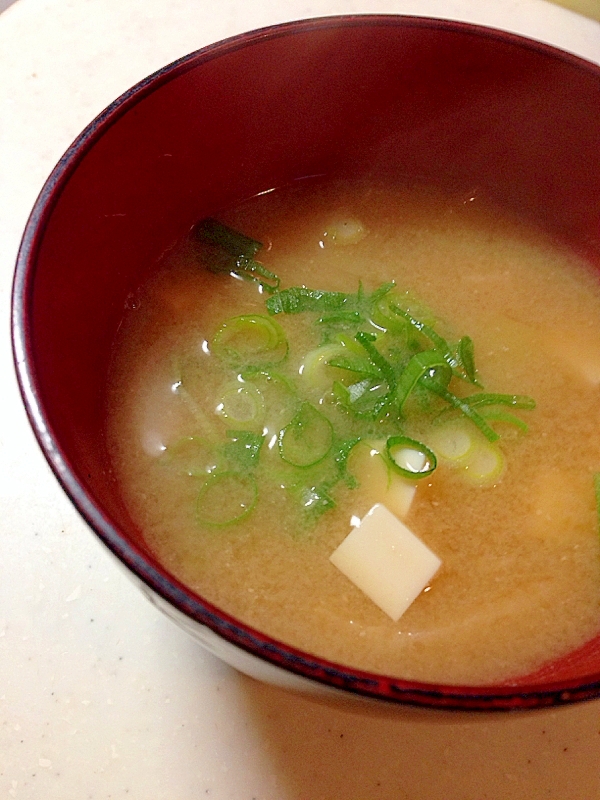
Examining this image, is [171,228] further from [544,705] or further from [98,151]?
[544,705]

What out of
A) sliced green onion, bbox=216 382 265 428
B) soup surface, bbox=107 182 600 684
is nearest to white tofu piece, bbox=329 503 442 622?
soup surface, bbox=107 182 600 684

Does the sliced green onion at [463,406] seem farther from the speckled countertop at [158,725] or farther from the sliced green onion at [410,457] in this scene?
the speckled countertop at [158,725]

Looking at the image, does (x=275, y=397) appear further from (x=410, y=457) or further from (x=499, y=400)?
(x=499, y=400)

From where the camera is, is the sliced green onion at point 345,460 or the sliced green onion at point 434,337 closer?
the sliced green onion at point 345,460

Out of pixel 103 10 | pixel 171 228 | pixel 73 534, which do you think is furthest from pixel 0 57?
pixel 73 534

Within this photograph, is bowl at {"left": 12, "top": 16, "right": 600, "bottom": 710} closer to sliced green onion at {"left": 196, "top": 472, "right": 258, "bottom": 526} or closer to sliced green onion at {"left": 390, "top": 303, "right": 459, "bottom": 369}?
sliced green onion at {"left": 196, "top": 472, "right": 258, "bottom": 526}

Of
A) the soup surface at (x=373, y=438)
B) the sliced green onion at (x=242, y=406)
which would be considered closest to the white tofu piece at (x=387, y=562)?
the soup surface at (x=373, y=438)
